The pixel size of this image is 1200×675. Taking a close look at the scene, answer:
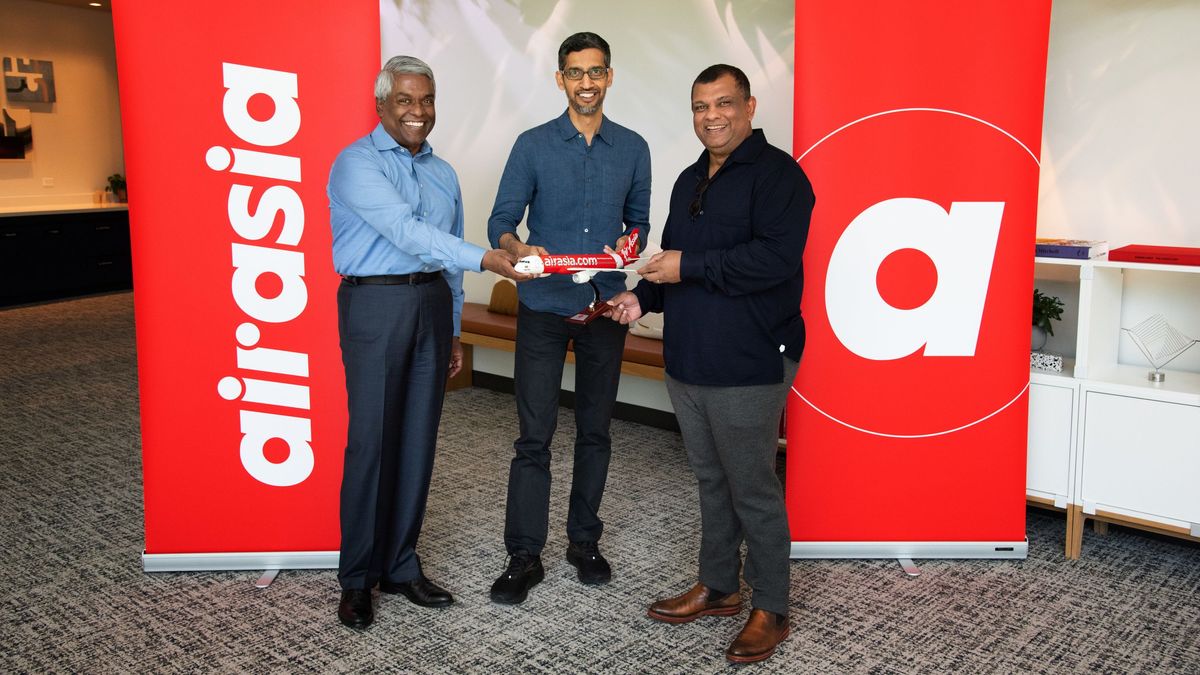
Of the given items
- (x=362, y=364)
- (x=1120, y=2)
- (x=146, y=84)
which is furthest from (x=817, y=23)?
(x=146, y=84)

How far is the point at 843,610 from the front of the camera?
345 cm

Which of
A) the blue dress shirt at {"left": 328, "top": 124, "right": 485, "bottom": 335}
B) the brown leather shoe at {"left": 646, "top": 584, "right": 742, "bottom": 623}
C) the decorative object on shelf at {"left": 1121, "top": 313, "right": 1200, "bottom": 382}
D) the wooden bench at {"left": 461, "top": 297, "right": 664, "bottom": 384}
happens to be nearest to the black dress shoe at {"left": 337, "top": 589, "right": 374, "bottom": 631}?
the brown leather shoe at {"left": 646, "top": 584, "right": 742, "bottom": 623}

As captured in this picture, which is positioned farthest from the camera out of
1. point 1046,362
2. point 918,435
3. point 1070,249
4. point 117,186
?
point 117,186

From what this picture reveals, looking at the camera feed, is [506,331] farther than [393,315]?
Yes

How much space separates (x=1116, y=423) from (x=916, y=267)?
99cm

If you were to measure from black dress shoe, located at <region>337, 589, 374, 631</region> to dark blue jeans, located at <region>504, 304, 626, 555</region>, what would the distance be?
1.77 feet

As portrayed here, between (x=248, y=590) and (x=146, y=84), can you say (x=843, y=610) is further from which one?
(x=146, y=84)

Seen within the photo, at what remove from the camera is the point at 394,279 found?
3215 mm

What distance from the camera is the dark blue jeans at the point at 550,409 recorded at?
3.49 meters

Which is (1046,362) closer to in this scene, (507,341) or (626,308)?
(626,308)

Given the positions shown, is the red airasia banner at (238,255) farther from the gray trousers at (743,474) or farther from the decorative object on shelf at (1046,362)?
the decorative object on shelf at (1046,362)

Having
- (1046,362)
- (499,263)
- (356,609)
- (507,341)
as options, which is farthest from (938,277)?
(507,341)

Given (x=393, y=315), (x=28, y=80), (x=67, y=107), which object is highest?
(x=28, y=80)

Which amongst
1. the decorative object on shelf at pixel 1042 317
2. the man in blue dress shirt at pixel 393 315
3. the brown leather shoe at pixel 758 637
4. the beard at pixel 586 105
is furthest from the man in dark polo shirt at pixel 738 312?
the decorative object on shelf at pixel 1042 317
